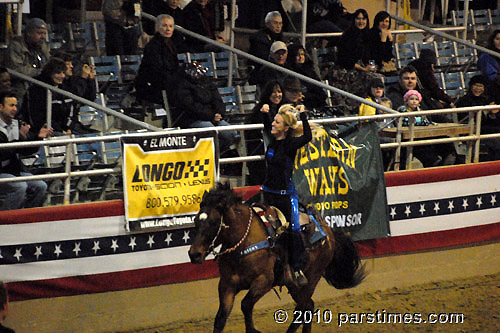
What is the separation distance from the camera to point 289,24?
16594 millimetres

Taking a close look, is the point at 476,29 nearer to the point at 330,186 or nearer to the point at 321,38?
the point at 321,38

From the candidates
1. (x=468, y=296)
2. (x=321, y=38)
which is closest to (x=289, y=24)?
(x=321, y=38)

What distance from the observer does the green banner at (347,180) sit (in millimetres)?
11273

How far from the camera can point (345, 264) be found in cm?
1061

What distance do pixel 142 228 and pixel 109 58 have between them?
4347 mm

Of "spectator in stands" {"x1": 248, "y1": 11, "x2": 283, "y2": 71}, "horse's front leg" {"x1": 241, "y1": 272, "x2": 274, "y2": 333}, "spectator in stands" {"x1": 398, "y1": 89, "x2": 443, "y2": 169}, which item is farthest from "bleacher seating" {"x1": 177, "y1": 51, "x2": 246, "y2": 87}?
"horse's front leg" {"x1": 241, "y1": 272, "x2": 274, "y2": 333}

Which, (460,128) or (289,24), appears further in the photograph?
(289,24)

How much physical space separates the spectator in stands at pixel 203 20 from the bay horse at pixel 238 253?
550 cm

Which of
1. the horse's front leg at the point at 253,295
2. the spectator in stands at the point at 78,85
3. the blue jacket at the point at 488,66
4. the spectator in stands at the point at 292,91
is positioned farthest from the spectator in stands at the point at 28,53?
the blue jacket at the point at 488,66

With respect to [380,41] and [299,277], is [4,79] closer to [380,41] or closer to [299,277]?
[299,277]

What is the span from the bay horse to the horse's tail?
1.30 feet

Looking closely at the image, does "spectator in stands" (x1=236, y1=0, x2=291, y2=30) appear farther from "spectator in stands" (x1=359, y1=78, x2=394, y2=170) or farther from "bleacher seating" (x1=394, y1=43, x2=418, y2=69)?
"spectator in stands" (x1=359, y1=78, x2=394, y2=170)

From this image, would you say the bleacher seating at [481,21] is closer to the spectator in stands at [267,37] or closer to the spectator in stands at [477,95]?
the spectator in stands at [477,95]

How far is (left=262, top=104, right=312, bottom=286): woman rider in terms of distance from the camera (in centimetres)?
970
